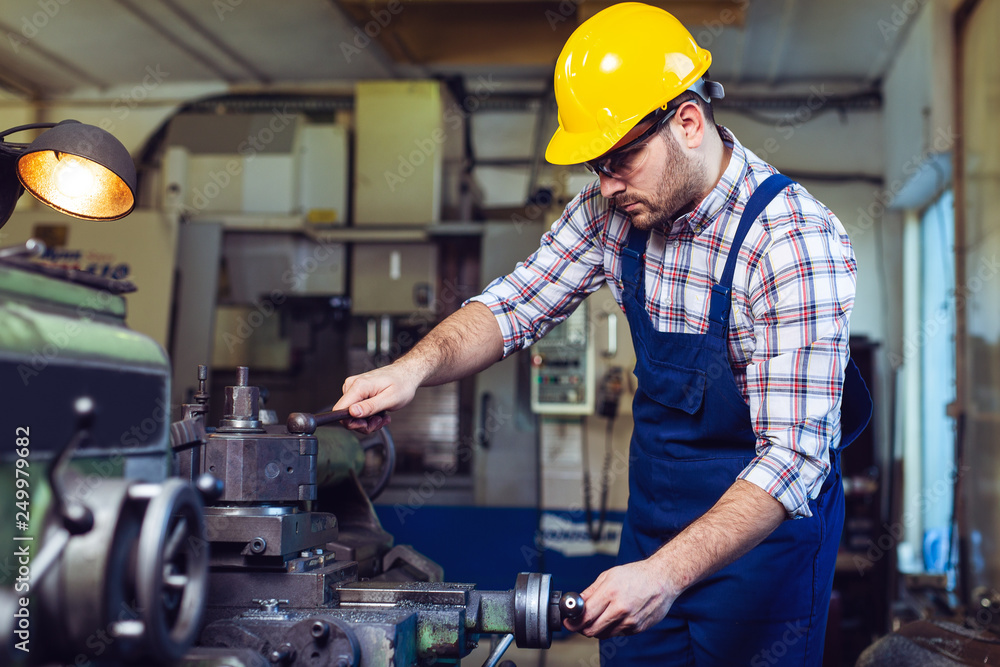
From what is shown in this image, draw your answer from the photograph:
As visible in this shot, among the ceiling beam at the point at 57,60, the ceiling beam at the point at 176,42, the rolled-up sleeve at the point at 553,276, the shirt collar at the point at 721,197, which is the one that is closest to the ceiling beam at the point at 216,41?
the ceiling beam at the point at 176,42

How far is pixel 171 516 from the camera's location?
0.57 m

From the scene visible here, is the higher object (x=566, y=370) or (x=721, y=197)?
(x=721, y=197)

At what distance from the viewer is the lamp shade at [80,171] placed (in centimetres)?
109

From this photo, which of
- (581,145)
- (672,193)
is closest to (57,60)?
(581,145)

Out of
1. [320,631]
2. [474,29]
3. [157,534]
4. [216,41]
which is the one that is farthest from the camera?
[216,41]

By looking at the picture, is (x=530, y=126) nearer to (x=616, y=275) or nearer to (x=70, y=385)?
(x=616, y=275)

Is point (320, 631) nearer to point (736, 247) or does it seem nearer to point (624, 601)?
point (624, 601)

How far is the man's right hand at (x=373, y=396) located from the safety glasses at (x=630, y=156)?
426 millimetres

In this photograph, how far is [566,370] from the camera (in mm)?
2963

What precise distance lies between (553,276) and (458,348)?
0.72ft

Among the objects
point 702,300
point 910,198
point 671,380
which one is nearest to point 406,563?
→ point 671,380

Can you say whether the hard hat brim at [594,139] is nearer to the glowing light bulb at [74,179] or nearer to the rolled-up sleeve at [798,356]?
the rolled-up sleeve at [798,356]

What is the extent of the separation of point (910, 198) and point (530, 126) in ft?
6.45

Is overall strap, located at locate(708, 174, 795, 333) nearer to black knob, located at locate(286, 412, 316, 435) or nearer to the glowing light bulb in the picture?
black knob, located at locate(286, 412, 316, 435)
